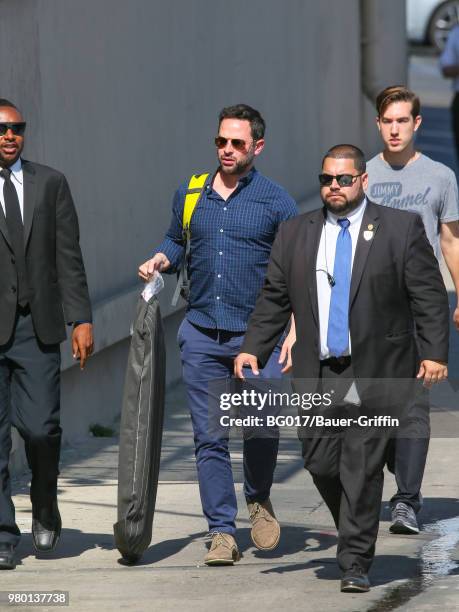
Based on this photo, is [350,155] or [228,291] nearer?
[350,155]

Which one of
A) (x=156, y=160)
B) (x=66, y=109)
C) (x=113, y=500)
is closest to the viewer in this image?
(x=113, y=500)

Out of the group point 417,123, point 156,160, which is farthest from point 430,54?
point 417,123

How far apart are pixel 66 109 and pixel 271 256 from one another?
10.9 feet

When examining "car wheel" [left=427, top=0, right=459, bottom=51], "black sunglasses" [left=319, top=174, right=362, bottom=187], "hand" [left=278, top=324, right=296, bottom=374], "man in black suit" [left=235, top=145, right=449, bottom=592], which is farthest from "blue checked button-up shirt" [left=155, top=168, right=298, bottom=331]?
"car wheel" [left=427, top=0, right=459, bottom=51]

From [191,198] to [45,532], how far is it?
157 cm

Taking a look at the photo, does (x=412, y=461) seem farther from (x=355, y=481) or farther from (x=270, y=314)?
(x=270, y=314)

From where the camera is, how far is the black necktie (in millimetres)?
7152

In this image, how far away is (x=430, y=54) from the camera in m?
32.3

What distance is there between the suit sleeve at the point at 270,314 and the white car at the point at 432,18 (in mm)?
25552

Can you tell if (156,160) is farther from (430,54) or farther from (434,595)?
(430,54)

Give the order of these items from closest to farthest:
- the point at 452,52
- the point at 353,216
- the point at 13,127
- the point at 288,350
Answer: the point at 353,216 → the point at 288,350 → the point at 13,127 → the point at 452,52

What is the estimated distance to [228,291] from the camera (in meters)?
7.26

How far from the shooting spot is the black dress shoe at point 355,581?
6.54m

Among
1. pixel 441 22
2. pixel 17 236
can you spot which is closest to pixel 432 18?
pixel 441 22
